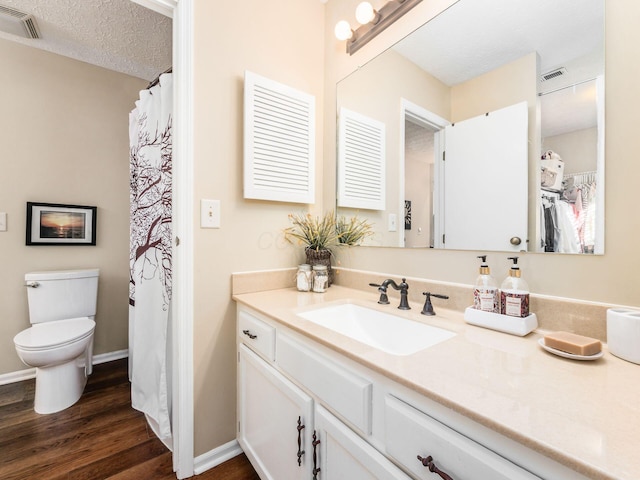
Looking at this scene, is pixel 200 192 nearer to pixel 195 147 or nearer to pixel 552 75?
pixel 195 147

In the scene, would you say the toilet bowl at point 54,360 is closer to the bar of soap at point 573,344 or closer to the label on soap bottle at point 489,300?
the label on soap bottle at point 489,300

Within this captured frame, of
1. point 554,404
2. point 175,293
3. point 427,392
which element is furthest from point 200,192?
point 554,404

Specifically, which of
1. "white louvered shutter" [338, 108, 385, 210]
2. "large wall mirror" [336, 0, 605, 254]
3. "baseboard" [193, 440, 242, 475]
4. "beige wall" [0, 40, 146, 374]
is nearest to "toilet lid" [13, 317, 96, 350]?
"beige wall" [0, 40, 146, 374]

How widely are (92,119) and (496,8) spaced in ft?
9.17

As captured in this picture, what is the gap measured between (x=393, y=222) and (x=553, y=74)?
2.42ft

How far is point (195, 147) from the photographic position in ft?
4.10

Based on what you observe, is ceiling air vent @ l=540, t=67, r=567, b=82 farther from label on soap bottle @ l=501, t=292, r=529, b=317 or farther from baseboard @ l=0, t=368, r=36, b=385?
baseboard @ l=0, t=368, r=36, b=385

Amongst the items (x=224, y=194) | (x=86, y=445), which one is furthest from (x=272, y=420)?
(x=86, y=445)

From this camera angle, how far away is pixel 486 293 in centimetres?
91

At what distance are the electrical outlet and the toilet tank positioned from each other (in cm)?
223

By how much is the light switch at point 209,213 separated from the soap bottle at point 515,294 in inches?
45.6

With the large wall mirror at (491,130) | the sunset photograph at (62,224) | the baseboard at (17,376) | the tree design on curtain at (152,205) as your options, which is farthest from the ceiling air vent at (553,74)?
the baseboard at (17,376)

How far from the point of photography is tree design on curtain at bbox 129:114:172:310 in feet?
4.77

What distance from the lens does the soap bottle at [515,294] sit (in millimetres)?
835
